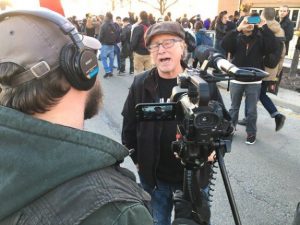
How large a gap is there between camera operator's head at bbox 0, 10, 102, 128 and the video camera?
1.52ft

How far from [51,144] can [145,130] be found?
4.19ft

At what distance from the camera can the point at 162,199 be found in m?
2.21

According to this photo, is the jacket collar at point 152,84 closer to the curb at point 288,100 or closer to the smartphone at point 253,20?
the smartphone at point 253,20

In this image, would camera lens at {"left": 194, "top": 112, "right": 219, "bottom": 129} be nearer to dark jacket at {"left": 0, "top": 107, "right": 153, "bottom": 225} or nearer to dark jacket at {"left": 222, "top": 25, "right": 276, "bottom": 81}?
dark jacket at {"left": 0, "top": 107, "right": 153, "bottom": 225}

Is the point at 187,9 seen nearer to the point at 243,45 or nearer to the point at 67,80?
the point at 243,45

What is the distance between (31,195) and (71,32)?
46 centimetres

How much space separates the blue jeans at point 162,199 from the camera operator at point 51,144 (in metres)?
1.20

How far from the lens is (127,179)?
952 millimetres

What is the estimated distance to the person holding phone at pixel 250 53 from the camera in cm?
443

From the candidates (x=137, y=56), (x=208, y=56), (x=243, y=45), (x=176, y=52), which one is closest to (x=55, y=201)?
(x=208, y=56)

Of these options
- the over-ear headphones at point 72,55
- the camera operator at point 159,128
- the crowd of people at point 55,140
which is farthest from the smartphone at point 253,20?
the over-ear headphones at point 72,55

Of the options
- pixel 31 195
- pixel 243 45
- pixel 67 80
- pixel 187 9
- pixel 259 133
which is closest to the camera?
pixel 31 195

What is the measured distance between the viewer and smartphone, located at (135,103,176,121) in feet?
4.67

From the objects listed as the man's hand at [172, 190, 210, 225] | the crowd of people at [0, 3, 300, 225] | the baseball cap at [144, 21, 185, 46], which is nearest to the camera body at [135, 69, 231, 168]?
the man's hand at [172, 190, 210, 225]
